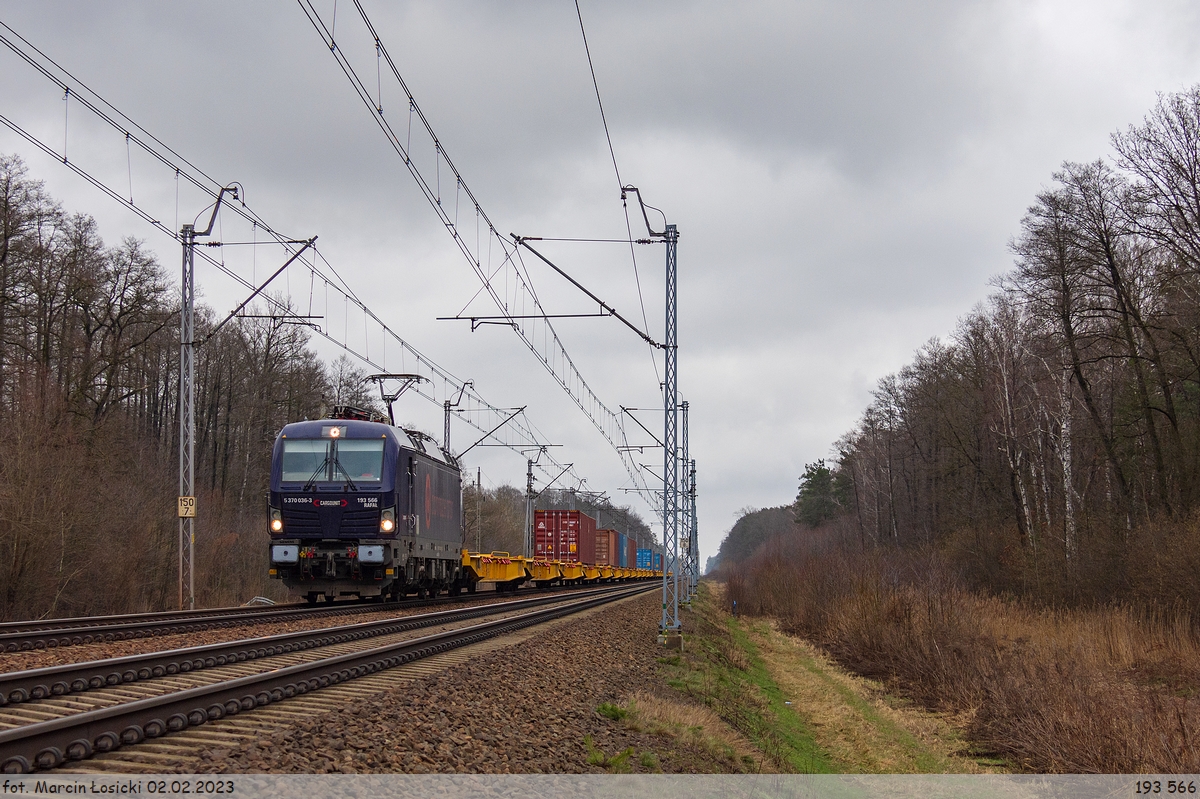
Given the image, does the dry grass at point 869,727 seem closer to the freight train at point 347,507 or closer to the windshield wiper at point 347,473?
the freight train at point 347,507

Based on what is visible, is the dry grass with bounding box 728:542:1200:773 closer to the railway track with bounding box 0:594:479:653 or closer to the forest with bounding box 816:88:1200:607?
the forest with bounding box 816:88:1200:607

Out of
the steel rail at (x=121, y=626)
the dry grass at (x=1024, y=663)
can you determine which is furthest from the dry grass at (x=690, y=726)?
the steel rail at (x=121, y=626)

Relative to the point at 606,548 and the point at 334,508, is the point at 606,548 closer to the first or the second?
the point at 606,548

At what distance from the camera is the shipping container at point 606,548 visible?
192 feet

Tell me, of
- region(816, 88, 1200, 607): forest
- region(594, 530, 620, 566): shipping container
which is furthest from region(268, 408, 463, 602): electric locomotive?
region(594, 530, 620, 566): shipping container

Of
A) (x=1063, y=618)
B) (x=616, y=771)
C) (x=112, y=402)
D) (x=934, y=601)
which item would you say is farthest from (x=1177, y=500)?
(x=112, y=402)

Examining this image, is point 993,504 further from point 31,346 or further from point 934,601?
point 31,346

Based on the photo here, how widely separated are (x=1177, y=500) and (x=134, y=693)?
26.5m

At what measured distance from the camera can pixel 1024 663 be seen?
16.3 meters

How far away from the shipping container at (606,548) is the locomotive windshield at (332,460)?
37535mm

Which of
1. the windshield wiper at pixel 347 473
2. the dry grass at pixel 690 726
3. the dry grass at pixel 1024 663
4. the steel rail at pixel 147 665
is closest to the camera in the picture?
the steel rail at pixel 147 665

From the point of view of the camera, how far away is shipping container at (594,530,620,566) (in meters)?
58.5

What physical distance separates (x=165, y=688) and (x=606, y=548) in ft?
173

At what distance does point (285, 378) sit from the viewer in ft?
154
